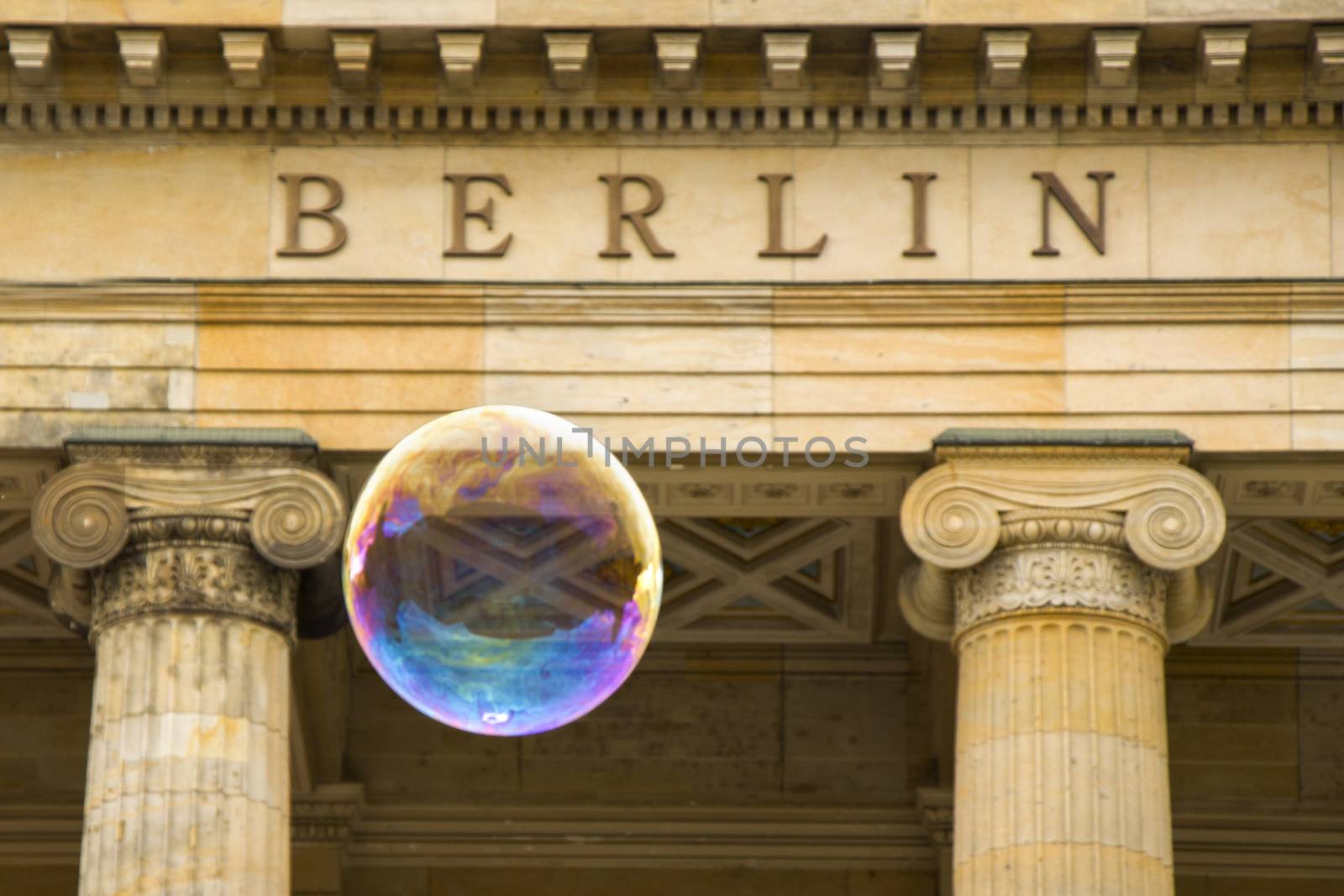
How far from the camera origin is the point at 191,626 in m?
34.1

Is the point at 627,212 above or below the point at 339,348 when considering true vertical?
above

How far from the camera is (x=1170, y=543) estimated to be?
34219 millimetres

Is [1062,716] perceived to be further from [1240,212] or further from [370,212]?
[370,212]

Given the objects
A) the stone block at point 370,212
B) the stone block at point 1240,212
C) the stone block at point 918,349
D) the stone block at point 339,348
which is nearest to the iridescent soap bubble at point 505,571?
the stone block at point 339,348

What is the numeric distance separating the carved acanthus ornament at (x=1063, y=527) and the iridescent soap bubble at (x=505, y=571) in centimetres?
743

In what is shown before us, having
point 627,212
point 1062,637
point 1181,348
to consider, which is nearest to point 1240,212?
point 1181,348

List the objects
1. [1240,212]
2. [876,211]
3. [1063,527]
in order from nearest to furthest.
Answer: [1063,527]
[1240,212]
[876,211]

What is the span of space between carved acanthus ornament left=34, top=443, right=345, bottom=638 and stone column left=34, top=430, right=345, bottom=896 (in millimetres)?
15

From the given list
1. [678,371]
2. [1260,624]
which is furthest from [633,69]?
[1260,624]

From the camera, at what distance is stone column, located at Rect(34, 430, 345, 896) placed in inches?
1314

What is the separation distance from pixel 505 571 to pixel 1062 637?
8798 millimetres

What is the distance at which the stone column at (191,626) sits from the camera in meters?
33.4

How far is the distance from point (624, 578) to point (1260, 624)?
45.0 ft

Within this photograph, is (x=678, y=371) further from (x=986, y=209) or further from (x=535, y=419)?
(x=535, y=419)
